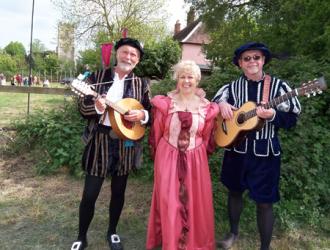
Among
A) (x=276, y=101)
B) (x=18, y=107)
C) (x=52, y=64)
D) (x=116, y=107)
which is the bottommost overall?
(x=18, y=107)

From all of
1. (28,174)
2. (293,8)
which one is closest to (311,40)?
(293,8)

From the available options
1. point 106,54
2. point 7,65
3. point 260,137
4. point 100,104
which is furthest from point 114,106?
point 7,65

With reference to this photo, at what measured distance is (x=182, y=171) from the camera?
10.4ft

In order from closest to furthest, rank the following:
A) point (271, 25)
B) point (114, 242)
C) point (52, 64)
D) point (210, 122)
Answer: point (210, 122)
point (114, 242)
point (271, 25)
point (52, 64)

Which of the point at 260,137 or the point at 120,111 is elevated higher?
the point at 120,111

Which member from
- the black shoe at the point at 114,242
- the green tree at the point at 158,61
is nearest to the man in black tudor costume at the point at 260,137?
the black shoe at the point at 114,242

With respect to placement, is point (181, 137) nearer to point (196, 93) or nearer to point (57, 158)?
point (196, 93)

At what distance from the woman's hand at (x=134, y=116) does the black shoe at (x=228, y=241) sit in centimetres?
141

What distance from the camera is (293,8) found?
19.9 feet

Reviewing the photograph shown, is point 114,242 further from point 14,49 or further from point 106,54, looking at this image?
point 14,49

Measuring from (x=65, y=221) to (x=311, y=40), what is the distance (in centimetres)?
418

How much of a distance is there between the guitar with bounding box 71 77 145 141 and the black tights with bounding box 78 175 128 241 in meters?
0.42

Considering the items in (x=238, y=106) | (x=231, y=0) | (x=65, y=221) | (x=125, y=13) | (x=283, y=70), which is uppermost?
(x=125, y=13)

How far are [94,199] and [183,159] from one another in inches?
32.5
